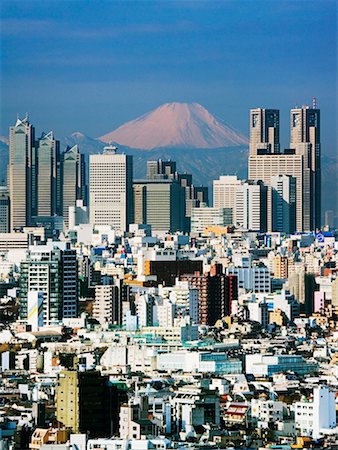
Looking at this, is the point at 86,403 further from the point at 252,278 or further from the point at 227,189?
the point at 227,189

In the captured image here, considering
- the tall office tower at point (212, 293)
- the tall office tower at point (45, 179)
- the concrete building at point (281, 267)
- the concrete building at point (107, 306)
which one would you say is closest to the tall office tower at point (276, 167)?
the tall office tower at point (45, 179)

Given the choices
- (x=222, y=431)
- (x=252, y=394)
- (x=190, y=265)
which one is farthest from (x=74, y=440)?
(x=190, y=265)

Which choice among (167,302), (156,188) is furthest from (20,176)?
(167,302)

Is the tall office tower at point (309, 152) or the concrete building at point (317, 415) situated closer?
the concrete building at point (317, 415)

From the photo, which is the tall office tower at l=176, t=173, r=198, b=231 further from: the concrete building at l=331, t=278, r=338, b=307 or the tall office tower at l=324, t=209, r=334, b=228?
the concrete building at l=331, t=278, r=338, b=307

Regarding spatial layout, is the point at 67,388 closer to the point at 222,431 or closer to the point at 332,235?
the point at 222,431

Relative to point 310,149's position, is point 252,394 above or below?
below

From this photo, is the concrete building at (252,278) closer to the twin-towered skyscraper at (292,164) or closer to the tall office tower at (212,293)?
the tall office tower at (212,293)
